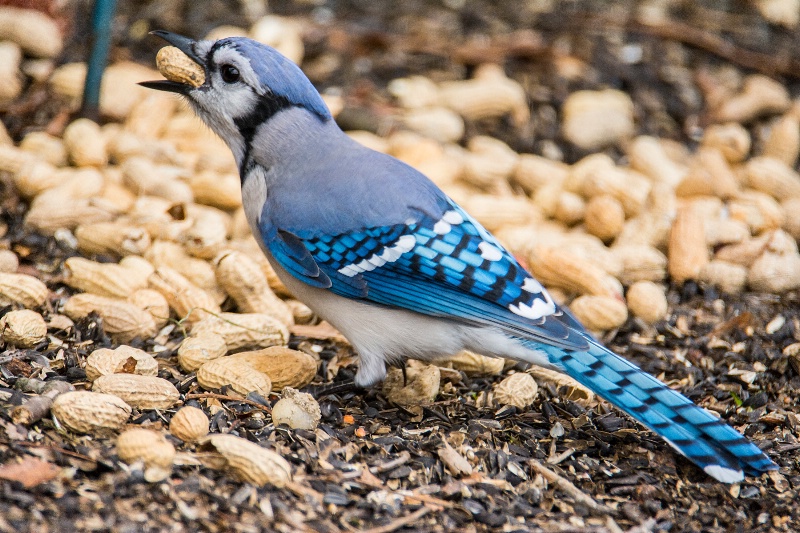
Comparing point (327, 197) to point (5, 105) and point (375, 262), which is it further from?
point (5, 105)

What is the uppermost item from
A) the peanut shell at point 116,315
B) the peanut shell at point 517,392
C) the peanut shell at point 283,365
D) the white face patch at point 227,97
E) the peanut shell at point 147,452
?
the white face patch at point 227,97

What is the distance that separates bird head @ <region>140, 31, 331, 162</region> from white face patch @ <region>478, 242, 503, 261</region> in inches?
27.3

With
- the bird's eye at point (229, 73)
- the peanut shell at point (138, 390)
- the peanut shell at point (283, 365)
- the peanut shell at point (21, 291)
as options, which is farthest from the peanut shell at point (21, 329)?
the bird's eye at point (229, 73)

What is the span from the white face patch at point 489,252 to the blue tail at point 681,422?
42cm

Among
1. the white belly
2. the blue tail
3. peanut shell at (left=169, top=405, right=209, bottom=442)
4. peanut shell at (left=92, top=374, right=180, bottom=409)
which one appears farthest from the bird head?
the blue tail

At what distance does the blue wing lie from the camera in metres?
2.57

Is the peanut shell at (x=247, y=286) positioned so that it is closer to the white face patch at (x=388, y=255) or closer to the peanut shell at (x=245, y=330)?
the peanut shell at (x=245, y=330)

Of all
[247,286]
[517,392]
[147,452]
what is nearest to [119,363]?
[147,452]

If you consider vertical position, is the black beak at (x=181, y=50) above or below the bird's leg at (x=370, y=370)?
above

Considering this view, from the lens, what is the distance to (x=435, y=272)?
8.48 feet

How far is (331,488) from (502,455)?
0.51 m

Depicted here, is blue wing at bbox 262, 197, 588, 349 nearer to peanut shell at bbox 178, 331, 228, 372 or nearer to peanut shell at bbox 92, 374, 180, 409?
peanut shell at bbox 178, 331, 228, 372

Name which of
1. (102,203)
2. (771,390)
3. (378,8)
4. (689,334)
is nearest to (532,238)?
(689,334)

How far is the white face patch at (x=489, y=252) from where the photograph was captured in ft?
8.59
